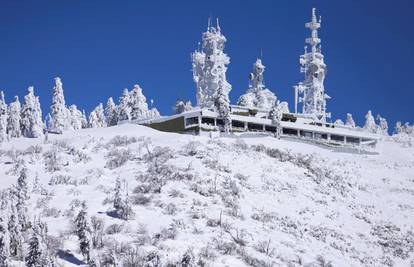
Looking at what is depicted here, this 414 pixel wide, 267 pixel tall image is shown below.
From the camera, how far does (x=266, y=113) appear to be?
334 feet

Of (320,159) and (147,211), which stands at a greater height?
(320,159)

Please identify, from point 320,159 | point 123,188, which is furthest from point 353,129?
point 123,188

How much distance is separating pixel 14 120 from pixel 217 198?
6643 cm

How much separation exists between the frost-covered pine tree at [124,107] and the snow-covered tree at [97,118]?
1581 centimetres

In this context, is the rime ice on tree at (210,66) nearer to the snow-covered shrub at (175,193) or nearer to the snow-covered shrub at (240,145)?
the snow-covered shrub at (240,145)

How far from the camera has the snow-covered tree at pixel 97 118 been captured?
142m

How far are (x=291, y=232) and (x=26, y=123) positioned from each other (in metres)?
69.0

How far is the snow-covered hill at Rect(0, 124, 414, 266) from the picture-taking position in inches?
2003

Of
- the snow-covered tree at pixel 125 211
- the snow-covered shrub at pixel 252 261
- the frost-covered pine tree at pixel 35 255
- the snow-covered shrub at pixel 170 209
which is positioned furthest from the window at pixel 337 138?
the frost-covered pine tree at pixel 35 255

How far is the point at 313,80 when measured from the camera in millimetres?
109750

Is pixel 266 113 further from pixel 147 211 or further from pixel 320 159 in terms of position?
pixel 147 211

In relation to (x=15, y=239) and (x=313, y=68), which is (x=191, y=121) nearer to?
(x=313, y=68)

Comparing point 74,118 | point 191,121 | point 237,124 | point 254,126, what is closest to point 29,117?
point 74,118

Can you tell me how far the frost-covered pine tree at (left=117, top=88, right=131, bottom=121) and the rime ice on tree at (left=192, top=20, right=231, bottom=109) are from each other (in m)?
20.9
